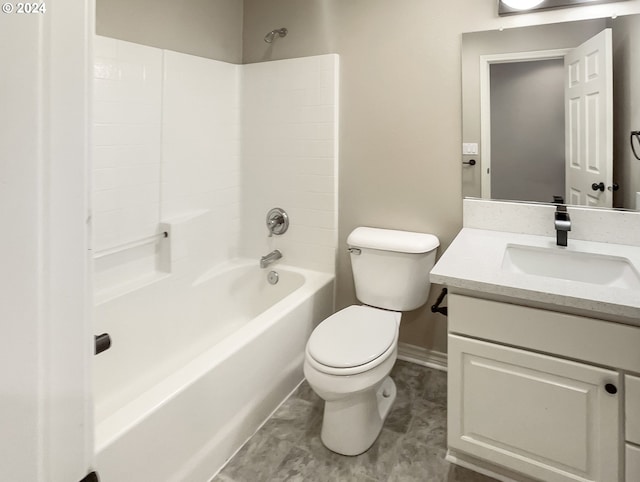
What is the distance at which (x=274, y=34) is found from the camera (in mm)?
2453

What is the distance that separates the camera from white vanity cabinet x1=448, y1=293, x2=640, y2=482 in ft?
3.75

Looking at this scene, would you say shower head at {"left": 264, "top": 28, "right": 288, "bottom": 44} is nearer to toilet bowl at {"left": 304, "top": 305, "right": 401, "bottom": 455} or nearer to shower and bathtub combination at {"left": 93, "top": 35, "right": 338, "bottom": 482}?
shower and bathtub combination at {"left": 93, "top": 35, "right": 338, "bottom": 482}

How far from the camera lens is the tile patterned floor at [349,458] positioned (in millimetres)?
1521

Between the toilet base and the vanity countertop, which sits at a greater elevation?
the vanity countertop

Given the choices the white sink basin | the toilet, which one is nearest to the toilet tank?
the toilet

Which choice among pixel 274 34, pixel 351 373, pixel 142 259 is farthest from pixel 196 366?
pixel 274 34

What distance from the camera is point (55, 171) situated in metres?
0.41


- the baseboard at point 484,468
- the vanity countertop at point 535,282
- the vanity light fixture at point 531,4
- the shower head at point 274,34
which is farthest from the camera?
the shower head at point 274,34

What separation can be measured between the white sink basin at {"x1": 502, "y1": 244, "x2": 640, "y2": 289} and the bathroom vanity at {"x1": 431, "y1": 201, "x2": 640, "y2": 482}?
11mm

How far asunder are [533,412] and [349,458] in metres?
0.74

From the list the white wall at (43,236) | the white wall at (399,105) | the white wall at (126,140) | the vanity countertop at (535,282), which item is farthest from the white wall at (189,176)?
the white wall at (43,236)

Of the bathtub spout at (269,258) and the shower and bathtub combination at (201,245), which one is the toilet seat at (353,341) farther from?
the bathtub spout at (269,258)

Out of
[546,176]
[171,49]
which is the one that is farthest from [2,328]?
[171,49]

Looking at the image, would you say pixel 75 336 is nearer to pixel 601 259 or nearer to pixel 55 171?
pixel 55 171
